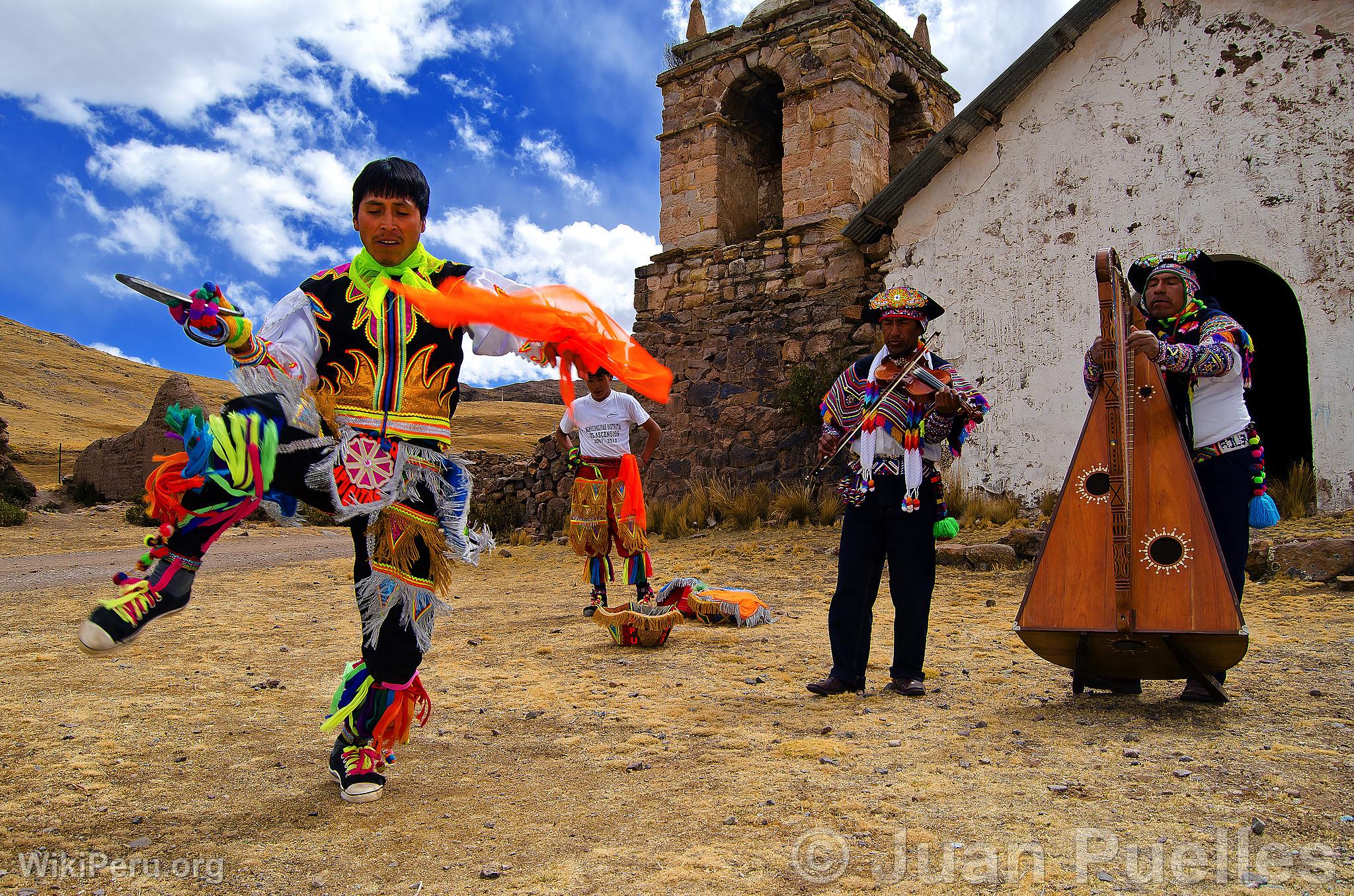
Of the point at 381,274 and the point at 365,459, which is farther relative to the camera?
the point at 381,274

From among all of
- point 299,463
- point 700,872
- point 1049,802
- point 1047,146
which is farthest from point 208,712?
point 1047,146

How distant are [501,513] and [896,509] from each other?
36.0 feet

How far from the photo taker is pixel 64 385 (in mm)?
42625

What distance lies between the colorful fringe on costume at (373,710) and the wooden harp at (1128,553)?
7.84 feet

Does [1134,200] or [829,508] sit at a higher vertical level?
[1134,200]

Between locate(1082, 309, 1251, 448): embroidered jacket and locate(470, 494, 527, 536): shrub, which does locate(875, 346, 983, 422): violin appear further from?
locate(470, 494, 527, 536): shrub

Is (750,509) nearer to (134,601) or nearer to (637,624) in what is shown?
(637,624)

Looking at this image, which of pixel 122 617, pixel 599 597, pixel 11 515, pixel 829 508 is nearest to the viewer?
pixel 122 617

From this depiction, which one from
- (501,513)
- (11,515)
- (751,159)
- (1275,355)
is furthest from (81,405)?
(1275,355)

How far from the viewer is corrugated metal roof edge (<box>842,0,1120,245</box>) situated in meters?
10.4

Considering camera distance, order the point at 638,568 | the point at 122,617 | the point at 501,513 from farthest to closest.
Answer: the point at 501,513 < the point at 638,568 < the point at 122,617

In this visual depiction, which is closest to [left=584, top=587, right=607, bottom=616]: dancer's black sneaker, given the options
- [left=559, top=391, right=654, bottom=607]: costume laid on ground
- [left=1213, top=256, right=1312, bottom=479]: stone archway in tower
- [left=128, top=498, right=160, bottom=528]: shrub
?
[left=559, top=391, right=654, bottom=607]: costume laid on ground

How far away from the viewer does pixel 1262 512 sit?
404 centimetres

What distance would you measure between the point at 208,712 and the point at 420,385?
2.07m
